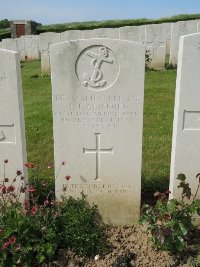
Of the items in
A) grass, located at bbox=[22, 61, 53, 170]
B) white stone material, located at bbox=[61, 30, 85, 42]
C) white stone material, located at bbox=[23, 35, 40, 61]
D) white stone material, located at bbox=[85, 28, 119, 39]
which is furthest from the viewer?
white stone material, located at bbox=[23, 35, 40, 61]

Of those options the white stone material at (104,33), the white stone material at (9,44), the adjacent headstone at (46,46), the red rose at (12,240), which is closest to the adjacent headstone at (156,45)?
the white stone material at (104,33)

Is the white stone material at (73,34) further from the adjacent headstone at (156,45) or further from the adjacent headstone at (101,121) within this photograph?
the adjacent headstone at (101,121)

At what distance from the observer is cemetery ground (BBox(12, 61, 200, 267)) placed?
11.1 ft

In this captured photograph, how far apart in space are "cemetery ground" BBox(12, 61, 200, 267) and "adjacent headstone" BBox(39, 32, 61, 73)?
191cm

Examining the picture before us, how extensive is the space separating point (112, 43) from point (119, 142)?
986 mm

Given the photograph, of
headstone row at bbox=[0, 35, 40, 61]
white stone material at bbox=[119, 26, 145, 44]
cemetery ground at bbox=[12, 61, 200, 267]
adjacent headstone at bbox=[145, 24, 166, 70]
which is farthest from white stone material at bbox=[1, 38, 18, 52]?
adjacent headstone at bbox=[145, 24, 166, 70]

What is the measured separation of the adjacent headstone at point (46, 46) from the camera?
43.4ft

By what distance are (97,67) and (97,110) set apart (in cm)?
43

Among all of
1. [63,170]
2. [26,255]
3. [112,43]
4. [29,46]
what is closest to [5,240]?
[26,255]

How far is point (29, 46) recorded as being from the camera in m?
17.5

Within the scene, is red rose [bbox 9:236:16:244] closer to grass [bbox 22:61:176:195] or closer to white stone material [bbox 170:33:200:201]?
white stone material [bbox 170:33:200:201]

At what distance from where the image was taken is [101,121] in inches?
145

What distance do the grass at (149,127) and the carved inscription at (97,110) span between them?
1.22 metres

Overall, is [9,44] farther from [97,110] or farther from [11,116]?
[97,110]
